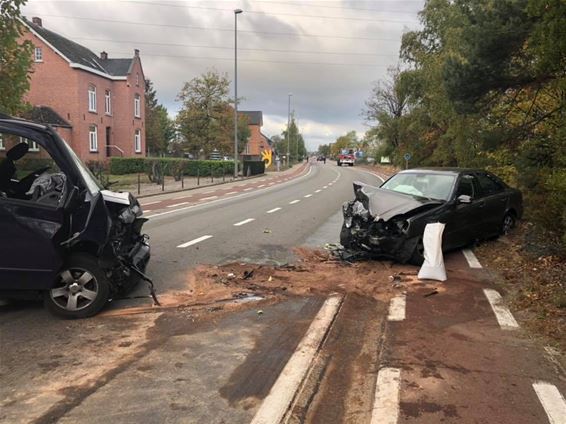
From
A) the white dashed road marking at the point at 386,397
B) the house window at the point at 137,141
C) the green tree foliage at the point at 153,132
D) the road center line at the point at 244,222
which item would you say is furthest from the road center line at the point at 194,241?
the green tree foliage at the point at 153,132

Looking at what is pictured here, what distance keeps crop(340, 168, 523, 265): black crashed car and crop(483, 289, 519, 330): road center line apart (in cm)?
146

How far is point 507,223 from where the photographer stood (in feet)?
35.0

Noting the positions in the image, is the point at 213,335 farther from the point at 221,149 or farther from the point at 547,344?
the point at 221,149

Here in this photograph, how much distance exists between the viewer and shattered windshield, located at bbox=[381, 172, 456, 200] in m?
9.02

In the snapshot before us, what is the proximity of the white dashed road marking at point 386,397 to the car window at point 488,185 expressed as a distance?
646cm

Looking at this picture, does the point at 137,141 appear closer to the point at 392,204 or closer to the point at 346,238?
the point at 346,238

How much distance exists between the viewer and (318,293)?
6680 millimetres

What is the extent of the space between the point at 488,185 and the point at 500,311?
15.4 ft

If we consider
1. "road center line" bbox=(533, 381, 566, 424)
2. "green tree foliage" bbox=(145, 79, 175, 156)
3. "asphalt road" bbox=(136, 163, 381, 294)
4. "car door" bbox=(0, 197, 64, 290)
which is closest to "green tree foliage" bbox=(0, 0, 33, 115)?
"asphalt road" bbox=(136, 163, 381, 294)

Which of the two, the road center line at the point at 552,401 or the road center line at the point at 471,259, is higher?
the road center line at the point at 471,259

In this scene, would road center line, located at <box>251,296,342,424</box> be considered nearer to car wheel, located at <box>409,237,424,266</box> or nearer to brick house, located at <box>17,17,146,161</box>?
car wheel, located at <box>409,237,424,266</box>

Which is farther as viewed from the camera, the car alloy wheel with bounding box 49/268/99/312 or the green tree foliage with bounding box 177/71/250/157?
the green tree foliage with bounding box 177/71/250/157

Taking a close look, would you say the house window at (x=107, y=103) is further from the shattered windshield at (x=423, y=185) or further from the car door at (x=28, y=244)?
the car door at (x=28, y=244)

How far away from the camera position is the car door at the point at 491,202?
9734 millimetres
